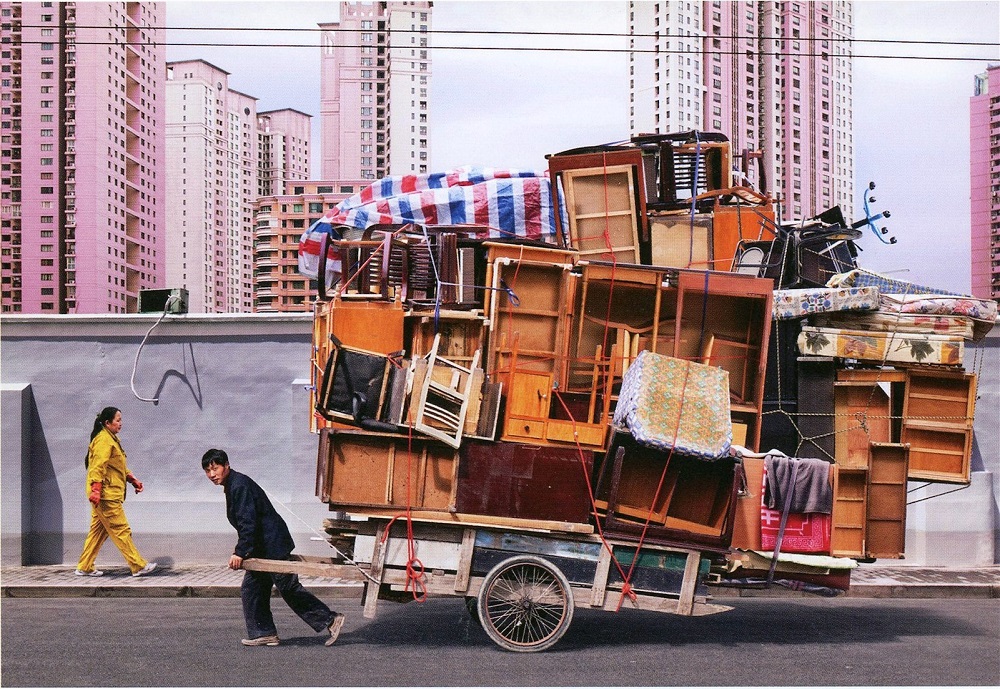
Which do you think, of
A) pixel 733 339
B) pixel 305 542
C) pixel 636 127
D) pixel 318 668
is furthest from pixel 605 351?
pixel 636 127

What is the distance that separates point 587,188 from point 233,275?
579ft

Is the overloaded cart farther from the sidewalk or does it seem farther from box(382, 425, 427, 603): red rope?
the sidewalk

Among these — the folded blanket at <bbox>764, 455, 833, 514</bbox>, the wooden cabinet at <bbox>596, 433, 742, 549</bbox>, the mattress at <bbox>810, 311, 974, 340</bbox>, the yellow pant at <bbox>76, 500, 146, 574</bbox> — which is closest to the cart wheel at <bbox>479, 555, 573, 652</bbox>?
the wooden cabinet at <bbox>596, 433, 742, 549</bbox>

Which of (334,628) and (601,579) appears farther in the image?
(334,628)

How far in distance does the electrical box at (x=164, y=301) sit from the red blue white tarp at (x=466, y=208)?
294 cm

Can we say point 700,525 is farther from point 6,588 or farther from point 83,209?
point 83,209

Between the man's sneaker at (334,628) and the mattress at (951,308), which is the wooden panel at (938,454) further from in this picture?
the man's sneaker at (334,628)

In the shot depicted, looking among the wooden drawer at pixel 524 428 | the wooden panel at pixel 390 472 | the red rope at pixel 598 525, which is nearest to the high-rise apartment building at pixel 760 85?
the wooden drawer at pixel 524 428

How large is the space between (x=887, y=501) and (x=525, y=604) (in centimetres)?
326

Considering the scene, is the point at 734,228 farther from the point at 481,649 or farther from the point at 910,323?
the point at 481,649

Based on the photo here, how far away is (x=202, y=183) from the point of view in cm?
16962

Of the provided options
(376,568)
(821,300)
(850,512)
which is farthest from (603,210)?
(376,568)

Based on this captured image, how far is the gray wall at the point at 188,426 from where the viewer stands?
1248cm

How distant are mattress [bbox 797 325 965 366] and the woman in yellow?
7545 mm
